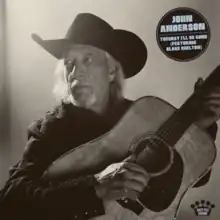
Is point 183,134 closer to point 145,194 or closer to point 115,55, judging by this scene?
point 145,194

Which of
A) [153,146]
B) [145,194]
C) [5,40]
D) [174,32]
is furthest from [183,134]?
[5,40]

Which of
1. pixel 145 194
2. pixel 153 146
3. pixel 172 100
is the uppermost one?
pixel 172 100

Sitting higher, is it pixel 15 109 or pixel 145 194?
pixel 15 109

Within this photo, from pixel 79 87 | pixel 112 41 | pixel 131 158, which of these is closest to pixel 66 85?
pixel 79 87

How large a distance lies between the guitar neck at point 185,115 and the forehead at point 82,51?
11.2 inches

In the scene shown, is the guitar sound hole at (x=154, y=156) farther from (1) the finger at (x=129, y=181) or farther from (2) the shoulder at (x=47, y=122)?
(2) the shoulder at (x=47, y=122)

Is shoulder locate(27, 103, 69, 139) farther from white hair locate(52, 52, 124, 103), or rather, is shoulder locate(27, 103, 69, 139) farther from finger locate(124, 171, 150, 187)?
finger locate(124, 171, 150, 187)

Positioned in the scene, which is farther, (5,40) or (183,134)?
(5,40)

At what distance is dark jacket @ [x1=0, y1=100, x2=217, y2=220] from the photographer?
1.65 meters

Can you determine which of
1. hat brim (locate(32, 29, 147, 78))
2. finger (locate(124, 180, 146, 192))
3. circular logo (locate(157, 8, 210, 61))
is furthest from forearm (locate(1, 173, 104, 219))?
circular logo (locate(157, 8, 210, 61))

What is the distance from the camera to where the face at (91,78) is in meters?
1.68

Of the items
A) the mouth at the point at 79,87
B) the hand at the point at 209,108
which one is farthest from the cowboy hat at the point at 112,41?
the hand at the point at 209,108

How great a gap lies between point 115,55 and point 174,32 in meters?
0.19

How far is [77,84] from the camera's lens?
66.5 inches
